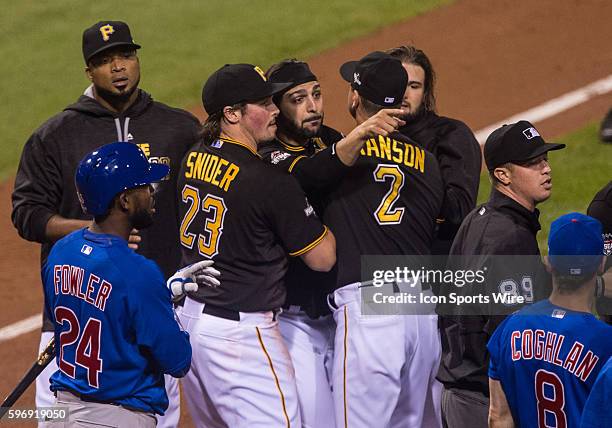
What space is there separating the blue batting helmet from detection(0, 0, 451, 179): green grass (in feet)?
22.4

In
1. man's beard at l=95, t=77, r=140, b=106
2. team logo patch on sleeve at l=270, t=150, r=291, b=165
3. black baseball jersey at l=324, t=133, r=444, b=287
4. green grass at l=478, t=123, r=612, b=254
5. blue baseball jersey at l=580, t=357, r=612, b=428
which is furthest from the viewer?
green grass at l=478, t=123, r=612, b=254

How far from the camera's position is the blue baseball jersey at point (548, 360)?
4434 mm

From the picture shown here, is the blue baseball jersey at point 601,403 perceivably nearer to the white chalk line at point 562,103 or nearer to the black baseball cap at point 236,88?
the black baseball cap at point 236,88

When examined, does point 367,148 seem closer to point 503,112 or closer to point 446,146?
point 446,146

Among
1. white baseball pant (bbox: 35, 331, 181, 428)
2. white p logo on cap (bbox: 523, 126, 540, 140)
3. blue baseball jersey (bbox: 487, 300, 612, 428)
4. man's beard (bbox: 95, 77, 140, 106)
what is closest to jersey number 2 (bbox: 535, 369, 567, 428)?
blue baseball jersey (bbox: 487, 300, 612, 428)

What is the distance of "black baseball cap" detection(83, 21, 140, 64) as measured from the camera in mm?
6156

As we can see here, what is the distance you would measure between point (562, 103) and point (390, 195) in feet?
18.4

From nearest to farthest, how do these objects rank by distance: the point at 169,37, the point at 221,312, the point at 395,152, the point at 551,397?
the point at 551,397
the point at 221,312
the point at 395,152
the point at 169,37

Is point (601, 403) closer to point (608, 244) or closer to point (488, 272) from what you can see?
point (488, 272)

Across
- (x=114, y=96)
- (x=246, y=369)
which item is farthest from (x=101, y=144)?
(x=246, y=369)

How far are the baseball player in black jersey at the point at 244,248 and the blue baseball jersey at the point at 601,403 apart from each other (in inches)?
77.5

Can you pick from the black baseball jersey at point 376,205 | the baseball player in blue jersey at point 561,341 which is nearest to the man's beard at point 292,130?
the black baseball jersey at point 376,205

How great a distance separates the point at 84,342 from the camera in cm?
467

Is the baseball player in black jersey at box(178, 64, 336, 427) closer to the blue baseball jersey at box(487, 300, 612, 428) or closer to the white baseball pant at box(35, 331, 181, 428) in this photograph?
the white baseball pant at box(35, 331, 181, 428)
